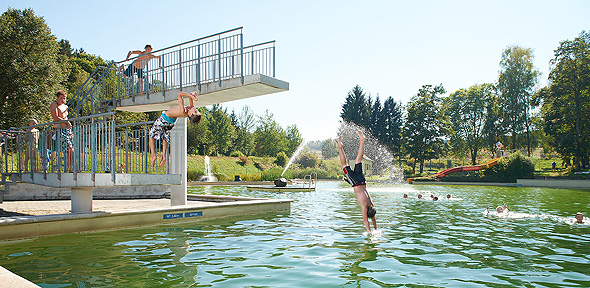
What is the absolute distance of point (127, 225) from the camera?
12.1 m

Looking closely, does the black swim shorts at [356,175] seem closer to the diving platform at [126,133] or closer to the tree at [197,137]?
the diving platform at [126,133]

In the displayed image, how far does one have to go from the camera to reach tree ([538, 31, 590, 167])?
5206 cm

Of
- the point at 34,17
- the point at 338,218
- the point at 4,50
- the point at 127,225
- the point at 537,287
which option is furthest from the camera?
the point at 34,17

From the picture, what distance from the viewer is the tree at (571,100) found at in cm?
5206

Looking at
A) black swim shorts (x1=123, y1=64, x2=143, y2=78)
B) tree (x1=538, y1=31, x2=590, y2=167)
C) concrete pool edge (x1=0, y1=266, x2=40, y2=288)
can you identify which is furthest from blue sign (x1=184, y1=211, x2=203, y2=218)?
tree (x1=538, y1=31, x2=590, y2=167)

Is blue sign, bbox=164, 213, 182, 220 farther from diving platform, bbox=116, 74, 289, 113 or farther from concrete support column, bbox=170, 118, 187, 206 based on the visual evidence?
diving platform, bbox=116, 74, 289, 113

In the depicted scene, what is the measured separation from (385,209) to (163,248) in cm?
1183

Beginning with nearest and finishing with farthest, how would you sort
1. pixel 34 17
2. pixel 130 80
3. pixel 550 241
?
pixel 550 241 → pixel 130 80 → pixel 34 17

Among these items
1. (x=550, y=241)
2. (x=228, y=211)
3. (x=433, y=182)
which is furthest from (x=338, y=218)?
(x=433, y=182)

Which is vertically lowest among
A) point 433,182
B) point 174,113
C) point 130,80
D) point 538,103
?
point 433,182

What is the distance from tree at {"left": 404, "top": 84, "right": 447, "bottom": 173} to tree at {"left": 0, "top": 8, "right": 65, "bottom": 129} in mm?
55901

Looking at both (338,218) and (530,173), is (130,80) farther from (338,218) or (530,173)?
(530,173)

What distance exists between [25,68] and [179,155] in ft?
76.7

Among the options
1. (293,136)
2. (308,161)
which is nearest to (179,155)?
(308,161)
